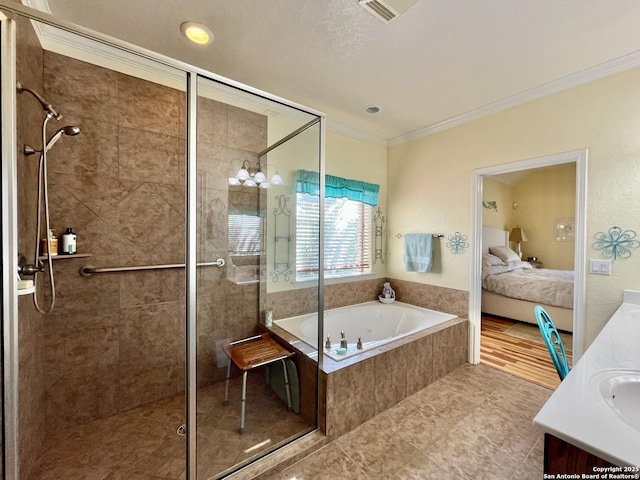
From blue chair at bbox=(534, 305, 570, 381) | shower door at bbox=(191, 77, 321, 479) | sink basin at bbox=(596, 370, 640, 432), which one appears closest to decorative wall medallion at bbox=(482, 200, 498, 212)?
blue chair at bbox=(534, 305, 570, 381)

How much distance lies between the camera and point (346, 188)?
3.02 metres

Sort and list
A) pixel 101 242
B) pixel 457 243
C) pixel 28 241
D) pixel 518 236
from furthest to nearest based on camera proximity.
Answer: pixel 518 236 → pixel 457 243 → pixel 101 242 → pixel 28 241

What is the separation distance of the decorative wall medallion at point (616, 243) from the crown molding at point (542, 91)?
114 centimetres

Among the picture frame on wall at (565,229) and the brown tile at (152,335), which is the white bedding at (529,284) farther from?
the brown tile at (152,335)

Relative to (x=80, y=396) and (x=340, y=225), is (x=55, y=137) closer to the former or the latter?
(x=80, y=396)

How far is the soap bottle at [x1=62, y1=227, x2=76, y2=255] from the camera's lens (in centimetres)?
165

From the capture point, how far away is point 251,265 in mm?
2217

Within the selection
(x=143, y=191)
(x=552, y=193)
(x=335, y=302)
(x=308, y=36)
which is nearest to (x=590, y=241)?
(x=335, y=302)

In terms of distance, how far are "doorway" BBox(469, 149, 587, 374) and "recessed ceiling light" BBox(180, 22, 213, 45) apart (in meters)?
2.55

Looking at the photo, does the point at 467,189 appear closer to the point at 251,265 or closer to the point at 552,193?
the point at 251,265

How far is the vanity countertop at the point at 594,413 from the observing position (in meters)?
0.61

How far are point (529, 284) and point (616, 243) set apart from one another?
214 cm

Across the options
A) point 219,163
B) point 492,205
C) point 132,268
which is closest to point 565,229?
point 492,205

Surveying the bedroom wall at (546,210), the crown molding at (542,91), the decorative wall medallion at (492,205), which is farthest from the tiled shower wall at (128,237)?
the bedroom wall at (546,210)
